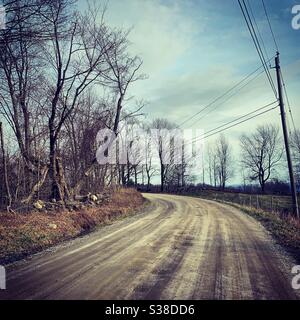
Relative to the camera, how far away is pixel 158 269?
6742 millimetres

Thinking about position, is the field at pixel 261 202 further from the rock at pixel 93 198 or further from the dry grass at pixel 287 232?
the rock at pixel 93 198

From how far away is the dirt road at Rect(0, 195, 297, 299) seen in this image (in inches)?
210

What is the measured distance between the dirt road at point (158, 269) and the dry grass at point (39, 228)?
99 centimetres

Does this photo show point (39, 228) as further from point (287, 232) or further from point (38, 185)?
point (287, 232)

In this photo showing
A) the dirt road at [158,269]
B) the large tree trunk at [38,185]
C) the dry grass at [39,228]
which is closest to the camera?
the dirt road at [158,269]

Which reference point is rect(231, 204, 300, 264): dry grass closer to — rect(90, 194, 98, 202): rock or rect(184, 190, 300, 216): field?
rect(184, 190, 300, 216): field

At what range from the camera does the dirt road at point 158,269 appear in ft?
17.5

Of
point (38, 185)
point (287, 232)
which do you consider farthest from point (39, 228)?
point (287, 232)

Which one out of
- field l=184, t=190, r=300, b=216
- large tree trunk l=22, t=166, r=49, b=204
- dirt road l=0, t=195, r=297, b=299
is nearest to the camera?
dirt road l=0, t=195, r=297, b=299

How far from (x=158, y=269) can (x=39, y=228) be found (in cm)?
653

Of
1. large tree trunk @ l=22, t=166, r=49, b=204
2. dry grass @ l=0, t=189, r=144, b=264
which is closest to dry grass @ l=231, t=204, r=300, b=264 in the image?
dry grass @ l=0, t=189, r=144, b=264

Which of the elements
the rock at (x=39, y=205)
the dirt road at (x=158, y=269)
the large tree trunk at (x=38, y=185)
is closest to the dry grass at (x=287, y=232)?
the dirt road at (x=158, y=269)

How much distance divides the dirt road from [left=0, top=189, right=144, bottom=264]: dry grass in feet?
3.26

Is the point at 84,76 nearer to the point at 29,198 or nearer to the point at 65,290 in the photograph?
Result: the point at 29,198
